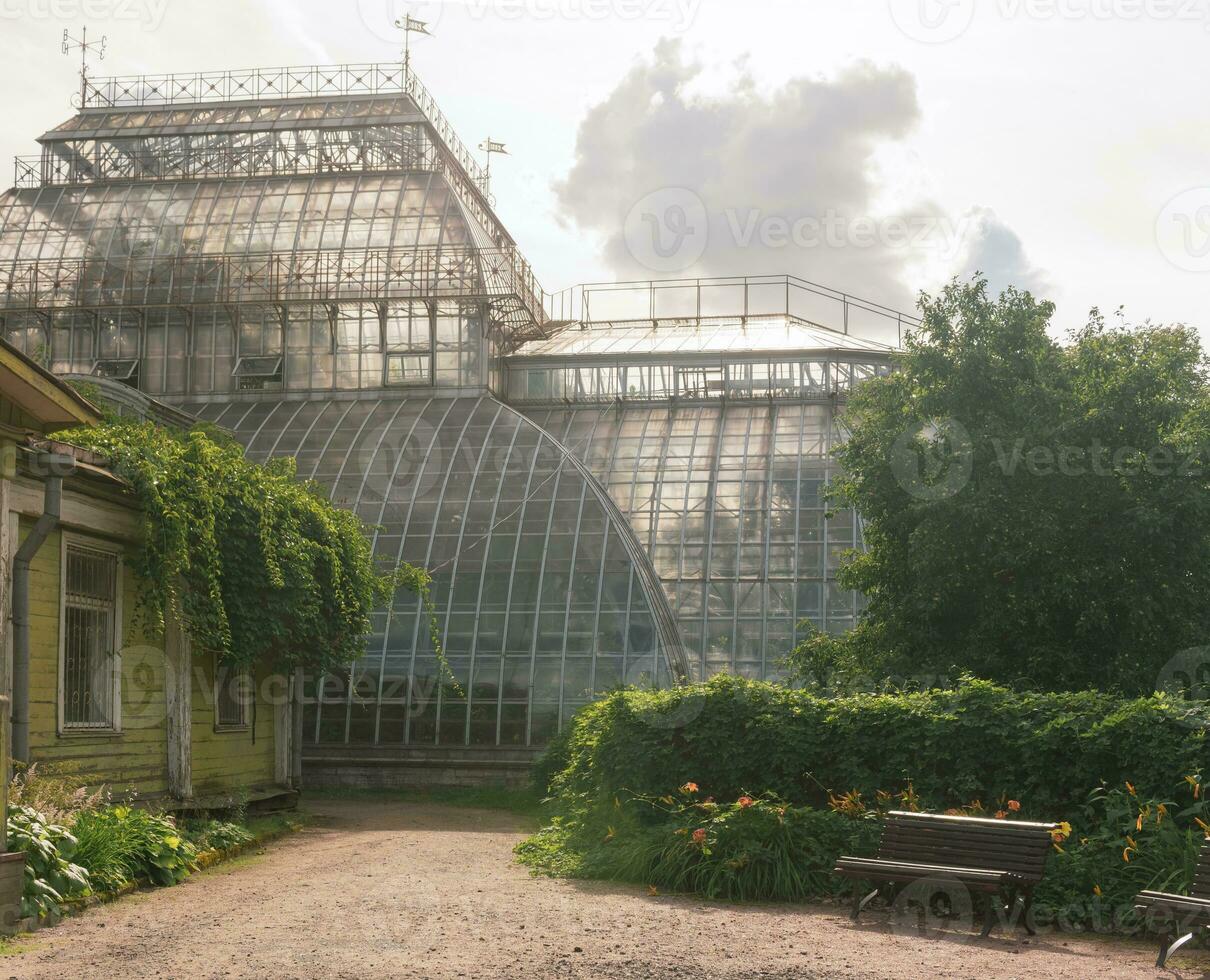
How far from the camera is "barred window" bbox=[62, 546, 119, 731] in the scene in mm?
15016

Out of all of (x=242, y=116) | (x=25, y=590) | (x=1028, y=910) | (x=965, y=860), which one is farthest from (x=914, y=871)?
(x=242, y=116)

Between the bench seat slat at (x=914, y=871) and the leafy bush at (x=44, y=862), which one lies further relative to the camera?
the bench seat slat at (x=914, y=871)

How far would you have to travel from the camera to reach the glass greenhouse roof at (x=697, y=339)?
37.8m

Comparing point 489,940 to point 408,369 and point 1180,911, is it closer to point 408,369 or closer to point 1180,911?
point 1180,911

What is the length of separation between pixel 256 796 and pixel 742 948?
38.9 ft

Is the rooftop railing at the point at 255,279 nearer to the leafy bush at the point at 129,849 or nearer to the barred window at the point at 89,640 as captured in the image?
the barred window at the point at 89,640

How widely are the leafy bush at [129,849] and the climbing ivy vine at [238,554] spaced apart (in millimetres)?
2578

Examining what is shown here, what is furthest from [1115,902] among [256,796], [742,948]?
[256,796]

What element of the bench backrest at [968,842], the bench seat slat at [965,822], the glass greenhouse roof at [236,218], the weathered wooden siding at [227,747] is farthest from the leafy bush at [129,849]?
the glass greenhouse roof at [236,218]

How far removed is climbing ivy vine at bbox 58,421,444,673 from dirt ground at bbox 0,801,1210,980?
3704 mm

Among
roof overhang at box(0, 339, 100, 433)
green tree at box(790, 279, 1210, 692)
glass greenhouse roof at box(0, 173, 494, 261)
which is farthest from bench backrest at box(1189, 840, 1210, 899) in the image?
glass greenhouse roof at box(0, 173, 494, 261)

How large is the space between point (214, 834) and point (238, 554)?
146 inches

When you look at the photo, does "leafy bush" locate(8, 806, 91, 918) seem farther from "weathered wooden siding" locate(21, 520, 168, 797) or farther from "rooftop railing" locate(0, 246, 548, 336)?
"rooftop railing" locate(0, 246, 548, 336)

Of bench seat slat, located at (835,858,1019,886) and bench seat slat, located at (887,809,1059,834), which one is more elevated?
bench seat slat, located at (887,809,1059,834)
